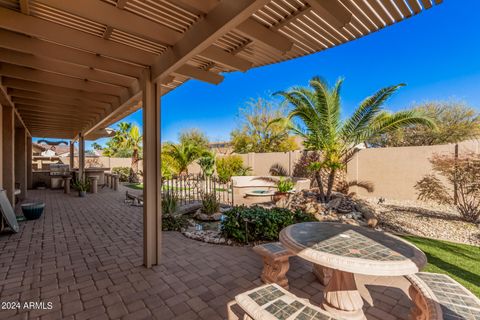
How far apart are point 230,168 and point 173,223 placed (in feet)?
28.3

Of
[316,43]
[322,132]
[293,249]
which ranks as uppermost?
[316,43]

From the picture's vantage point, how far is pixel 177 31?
2.48 m

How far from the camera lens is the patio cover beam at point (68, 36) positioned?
2.17m

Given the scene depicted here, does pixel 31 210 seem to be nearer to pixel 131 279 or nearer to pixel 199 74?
pixel 131 279

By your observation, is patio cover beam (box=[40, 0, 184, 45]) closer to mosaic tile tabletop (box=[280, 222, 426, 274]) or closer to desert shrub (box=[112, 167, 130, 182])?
mosaic tile tabletop (box=[280, 222, 426, 274])

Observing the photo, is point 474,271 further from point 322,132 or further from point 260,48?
point 322,132

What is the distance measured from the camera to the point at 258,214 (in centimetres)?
450

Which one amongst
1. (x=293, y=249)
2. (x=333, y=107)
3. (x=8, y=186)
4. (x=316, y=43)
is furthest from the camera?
(x=333, y=107)

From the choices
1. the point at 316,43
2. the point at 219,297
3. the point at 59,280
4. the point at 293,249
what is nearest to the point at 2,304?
the point at 59,280

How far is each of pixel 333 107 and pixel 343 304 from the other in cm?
618

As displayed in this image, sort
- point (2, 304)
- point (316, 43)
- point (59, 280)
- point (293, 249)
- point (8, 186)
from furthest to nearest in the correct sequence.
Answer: point (8, 186) < point (59, 280) < point (316, 43) < point (2, 304) < point (293, 249)

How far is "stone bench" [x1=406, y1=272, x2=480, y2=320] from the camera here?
1.69 meters

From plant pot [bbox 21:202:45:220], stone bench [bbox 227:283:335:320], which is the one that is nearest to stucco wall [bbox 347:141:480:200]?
stone bench [bbox 227:283:335:320]

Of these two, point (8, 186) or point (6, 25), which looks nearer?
point (6, 25)
